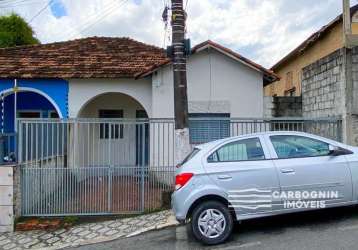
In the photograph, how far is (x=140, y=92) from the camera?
46.2 ft

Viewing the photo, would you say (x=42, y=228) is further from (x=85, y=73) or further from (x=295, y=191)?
(x=85, y=73)

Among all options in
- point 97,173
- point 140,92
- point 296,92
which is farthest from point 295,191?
point 296,92

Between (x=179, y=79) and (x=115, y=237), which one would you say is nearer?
(x=115, y=237)

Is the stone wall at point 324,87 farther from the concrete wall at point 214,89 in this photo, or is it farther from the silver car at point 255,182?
the silver car at point 255,182

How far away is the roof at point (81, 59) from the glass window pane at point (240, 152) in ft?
22.5

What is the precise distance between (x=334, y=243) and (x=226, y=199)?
166 centimetres

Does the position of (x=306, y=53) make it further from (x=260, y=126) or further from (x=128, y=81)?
(x=260, y=126)

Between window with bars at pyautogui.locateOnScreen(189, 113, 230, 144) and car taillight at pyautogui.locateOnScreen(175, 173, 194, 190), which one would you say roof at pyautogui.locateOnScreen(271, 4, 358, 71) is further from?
car taillight at pyautogui.locateOnScreen(175, 173, 194, 190)

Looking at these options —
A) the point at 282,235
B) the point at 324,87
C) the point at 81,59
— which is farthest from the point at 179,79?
the point at 81,59

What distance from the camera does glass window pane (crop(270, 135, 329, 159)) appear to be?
705 cm

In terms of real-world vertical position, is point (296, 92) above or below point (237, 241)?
above

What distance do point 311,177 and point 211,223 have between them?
1.72m

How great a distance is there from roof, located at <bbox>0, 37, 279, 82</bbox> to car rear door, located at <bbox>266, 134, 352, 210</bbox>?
6471mm

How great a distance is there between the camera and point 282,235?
271 inches
